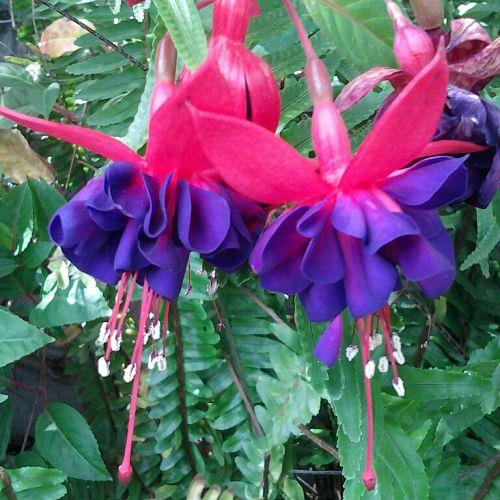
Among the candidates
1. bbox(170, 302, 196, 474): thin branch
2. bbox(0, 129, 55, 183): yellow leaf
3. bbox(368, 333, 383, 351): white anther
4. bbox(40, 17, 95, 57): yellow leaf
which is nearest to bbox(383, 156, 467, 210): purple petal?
bbox(368, 333, 383, 351): white anther

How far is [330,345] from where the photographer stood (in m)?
0.52

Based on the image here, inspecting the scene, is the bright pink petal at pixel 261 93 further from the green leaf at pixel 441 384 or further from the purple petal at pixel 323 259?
the green leaf at pixel 441 384

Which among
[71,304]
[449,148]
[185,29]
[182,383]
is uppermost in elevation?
[185,29]

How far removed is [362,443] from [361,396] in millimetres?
45

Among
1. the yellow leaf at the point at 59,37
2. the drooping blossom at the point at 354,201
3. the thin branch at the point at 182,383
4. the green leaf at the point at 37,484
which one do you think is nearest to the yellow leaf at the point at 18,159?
the yellow leaf at the point at 59,37

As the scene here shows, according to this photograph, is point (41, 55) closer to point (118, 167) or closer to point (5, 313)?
point (5, 313)

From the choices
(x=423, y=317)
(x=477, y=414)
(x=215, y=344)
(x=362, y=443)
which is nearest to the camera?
(x=362, y=443)

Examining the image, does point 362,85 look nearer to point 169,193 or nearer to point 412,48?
point 412,48

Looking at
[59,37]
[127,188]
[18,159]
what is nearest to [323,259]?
[127,188]

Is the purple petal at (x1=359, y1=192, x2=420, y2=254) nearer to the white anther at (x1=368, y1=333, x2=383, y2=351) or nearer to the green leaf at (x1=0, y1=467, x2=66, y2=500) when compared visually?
the white anther at (x1=368, y1=333, x2=383, y2=351)

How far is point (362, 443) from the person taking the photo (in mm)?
587

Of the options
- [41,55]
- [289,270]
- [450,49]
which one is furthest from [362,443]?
[41,55]

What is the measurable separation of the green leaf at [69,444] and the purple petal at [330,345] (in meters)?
0.44

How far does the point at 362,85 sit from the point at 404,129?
10 cm
